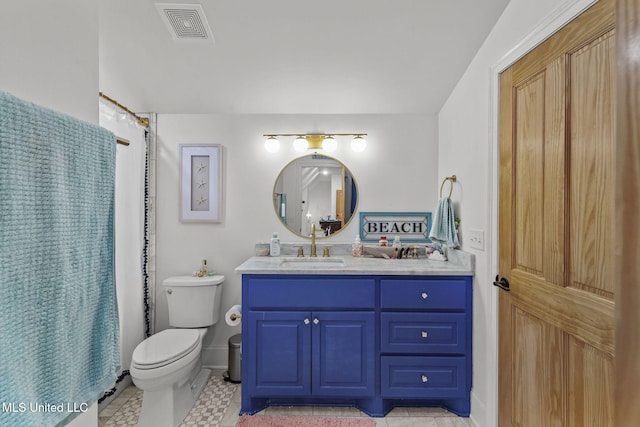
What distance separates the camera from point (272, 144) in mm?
2463

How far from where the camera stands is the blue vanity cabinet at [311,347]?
6.16 ft

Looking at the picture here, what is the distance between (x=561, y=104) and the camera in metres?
1.18

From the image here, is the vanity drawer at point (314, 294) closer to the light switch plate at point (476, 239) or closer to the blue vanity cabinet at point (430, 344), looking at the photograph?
the blue vanity cabinet at point (430, 344)

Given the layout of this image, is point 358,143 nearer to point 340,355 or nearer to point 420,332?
point 420,332

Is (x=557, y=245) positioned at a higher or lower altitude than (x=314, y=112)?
lower

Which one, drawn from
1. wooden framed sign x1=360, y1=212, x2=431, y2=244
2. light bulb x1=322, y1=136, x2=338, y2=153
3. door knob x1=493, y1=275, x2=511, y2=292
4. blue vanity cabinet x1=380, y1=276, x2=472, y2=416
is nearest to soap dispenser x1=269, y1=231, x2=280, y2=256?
wooden framed sign x1=360, y1=212, x2=431, y2=244

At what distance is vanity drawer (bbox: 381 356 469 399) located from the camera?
1873 mm

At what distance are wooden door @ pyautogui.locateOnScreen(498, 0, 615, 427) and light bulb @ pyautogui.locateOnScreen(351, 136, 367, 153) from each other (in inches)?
42.5

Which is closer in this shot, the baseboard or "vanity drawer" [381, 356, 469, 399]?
the baseboard

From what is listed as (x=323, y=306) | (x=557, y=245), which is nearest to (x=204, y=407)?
(x=323, y=306)

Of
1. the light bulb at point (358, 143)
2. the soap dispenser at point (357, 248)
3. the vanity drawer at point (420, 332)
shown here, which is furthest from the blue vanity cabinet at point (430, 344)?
the light bulb at point (358, 143)

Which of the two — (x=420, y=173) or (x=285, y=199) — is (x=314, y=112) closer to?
(x=285, y=199)

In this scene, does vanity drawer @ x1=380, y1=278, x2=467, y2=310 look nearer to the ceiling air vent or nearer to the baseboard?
the baseboard

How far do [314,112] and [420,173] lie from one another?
3.25ft
